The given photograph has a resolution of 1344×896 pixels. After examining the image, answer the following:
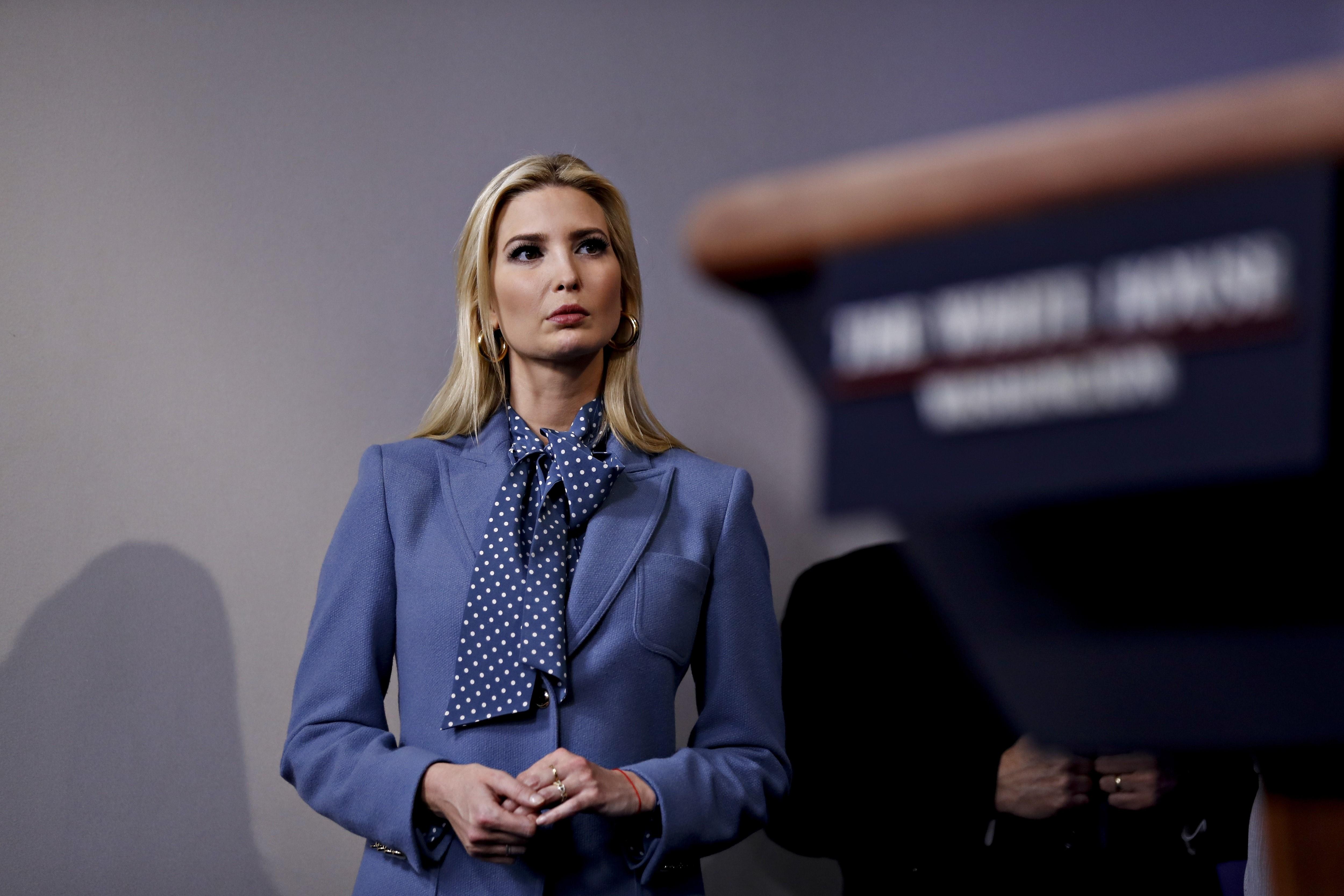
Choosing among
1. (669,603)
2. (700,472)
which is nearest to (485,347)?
(700,472)

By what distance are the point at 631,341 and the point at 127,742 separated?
1170mm

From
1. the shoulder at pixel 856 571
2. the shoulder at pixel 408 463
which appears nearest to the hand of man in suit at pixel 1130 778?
the shoulder at pixel 856 571

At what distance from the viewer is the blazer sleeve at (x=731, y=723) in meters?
1.33

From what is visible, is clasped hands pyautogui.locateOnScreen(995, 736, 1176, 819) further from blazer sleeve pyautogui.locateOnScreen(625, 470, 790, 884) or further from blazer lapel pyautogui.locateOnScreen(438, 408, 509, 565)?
blazer lapel pyautogui.locateOnScreen(438, 408, 509, 565)

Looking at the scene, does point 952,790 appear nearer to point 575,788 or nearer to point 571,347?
point 575,788

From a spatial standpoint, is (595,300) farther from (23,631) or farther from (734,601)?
(23,631)

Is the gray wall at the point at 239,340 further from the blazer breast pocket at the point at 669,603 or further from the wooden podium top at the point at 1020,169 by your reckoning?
the wooden podium top at the point at 1020,169

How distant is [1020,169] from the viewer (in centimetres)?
40

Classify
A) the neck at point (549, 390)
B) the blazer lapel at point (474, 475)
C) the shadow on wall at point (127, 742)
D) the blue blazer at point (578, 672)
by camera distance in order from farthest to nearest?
the shadow on wall at point (127, 742)
the neck at point (549, 390)
the blazer lapel at point (474, 475)
the blue blazer at point (578, 672)

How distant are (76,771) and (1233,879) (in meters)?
1.85

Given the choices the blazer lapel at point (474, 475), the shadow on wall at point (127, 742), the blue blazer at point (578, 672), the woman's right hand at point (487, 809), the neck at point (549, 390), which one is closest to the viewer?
the woman's right hand at point (487, 809)

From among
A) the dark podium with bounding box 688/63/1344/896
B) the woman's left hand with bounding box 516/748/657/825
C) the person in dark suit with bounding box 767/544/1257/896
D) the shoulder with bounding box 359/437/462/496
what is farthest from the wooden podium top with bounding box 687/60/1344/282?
the shoulder with bounding box 359/437/462/496

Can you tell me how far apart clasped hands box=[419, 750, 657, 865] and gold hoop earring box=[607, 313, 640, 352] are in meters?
0.61

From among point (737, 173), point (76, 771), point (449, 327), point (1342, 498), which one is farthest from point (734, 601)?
point (76, 771)
